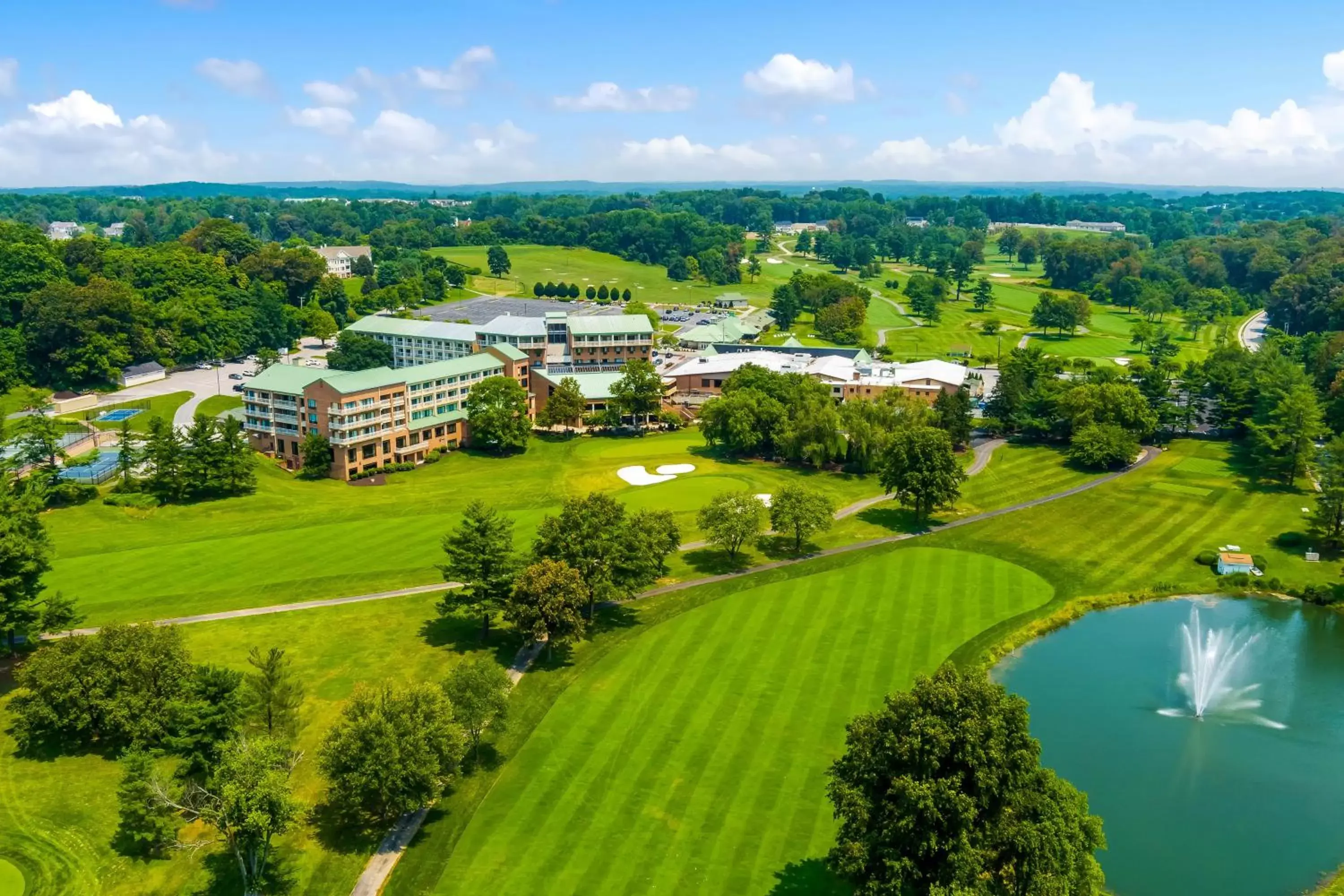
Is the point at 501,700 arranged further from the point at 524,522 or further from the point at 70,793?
the point at 524,522

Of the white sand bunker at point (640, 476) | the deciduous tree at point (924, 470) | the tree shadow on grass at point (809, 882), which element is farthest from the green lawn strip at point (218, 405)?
the tree shadow on grass at point (809, 882)

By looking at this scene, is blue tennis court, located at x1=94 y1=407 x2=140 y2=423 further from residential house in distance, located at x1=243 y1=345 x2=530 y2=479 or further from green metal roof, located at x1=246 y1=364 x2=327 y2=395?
green metal roof, located at x1=246 y1=364 x2=327 y2=395

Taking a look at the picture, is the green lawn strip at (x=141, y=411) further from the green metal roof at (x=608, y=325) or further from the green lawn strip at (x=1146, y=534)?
the green lawn strip at (x=1146, y=534)

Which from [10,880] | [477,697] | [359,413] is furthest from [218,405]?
[477,697]

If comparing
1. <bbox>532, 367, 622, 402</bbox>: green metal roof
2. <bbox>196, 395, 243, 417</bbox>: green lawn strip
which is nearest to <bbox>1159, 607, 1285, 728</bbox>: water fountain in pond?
<bbox>532, 367, 622, 402</bbox>: green metal roof

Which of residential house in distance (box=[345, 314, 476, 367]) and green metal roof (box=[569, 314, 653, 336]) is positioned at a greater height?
green metal roof (box=[569, 314, 653, 336])

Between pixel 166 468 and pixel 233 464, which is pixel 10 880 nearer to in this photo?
pixel 166 468

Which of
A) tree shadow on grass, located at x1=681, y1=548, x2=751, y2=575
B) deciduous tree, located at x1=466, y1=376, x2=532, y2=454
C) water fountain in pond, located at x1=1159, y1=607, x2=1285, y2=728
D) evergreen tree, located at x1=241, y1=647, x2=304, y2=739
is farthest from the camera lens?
deciduous tree, located at x1=466, y1=376, x2=532, y2=454
